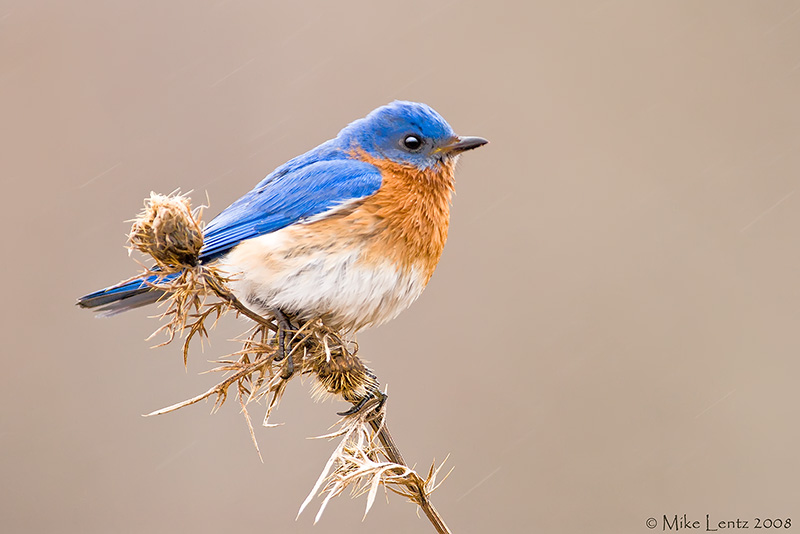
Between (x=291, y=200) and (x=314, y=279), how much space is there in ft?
1.55

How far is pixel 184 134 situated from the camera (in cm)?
605

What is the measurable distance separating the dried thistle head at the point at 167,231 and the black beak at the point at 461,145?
163 centimetres

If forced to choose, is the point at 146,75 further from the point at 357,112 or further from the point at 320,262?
the point at 320,262

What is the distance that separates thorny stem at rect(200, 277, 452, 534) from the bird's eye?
134 cm

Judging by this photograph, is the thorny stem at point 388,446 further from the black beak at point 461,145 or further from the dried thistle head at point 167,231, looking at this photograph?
the black beak at point 461,145

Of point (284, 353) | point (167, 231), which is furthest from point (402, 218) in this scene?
point (167, 231)

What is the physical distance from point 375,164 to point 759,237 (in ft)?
12.0

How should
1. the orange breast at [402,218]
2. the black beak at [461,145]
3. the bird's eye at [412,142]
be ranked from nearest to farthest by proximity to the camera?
the orange breast at [402,218]
the black beak at [461,145]
the bird's eye at [412,142]

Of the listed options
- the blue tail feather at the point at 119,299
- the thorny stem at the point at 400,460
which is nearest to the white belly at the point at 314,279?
the blue tail feather at the point at 119,299

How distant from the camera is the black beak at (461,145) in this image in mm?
3479

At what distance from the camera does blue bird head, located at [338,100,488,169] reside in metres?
3.56

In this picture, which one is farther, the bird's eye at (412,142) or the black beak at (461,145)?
the bird's eye at (412,142)

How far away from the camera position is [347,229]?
320cm

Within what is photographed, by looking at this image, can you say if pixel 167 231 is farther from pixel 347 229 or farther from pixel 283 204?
pixel 283 204
